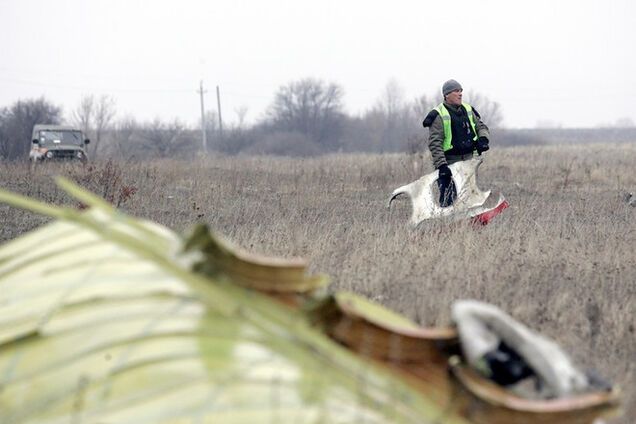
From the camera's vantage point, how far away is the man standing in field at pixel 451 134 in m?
10.4

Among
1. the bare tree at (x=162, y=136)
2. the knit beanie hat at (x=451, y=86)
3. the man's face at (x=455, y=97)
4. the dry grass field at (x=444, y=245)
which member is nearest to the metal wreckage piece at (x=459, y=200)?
the dry grass field at (x=444, y=245)

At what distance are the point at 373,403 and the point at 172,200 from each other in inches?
487

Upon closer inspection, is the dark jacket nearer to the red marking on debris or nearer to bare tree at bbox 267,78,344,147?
the red marking on debris

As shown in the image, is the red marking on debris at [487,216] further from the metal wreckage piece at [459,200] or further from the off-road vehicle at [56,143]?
the off-road vehicle at [56,143]

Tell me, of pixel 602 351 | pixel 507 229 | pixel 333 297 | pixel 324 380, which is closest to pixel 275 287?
pixel 333 297

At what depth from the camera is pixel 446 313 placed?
214 inches

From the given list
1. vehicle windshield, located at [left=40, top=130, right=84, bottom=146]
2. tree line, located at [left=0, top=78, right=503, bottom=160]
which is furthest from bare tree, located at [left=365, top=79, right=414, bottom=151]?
vehicle windshield, located at [left=40, top=130, right=84, bottom=146]

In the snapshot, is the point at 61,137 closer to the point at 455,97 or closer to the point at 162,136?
the point at 455,97

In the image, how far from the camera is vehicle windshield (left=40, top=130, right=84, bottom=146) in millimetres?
28125

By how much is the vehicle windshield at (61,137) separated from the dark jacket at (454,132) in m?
20.0

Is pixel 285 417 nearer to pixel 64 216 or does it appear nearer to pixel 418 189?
pixel 64 216

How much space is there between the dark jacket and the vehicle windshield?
19965 millimetres

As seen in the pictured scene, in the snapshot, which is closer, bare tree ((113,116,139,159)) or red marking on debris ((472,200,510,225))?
red marking on debris ((472,200,510,225))

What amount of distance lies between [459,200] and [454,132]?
0.97 metres
